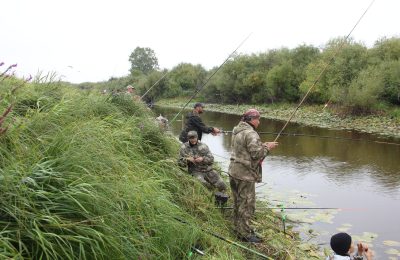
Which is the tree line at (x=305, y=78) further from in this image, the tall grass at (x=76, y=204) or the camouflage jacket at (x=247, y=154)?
the tall grass at (x=76, y=204)

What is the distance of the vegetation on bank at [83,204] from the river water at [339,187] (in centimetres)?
160

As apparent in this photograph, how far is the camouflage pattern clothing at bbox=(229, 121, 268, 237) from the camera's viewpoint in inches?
208

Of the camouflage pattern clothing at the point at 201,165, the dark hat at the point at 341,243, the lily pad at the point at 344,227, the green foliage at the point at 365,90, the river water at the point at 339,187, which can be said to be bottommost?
the lily pad at the point at 344,227

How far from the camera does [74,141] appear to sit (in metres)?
3.63

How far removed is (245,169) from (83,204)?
2.90 metres

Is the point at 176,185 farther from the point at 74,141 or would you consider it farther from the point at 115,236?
the point at 115,236

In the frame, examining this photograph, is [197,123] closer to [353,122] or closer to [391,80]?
[353,122]


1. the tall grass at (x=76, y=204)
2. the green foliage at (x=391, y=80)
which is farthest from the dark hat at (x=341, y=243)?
the green foliage at (x=391, y=80)

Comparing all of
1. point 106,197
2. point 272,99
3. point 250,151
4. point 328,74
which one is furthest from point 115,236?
point 272,99

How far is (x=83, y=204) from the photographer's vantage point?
2.94 m

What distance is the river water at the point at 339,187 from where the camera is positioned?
23.2 feet

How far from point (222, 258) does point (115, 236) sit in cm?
156

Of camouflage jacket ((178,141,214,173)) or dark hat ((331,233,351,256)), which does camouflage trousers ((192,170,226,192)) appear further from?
dark hat ((331,233,351,256))

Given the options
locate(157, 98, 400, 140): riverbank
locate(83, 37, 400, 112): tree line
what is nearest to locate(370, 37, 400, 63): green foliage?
locate(83, 37, 400, 112): tree line
